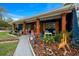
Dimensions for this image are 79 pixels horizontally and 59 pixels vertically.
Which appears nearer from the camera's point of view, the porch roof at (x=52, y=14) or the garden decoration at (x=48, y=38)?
the porch roof at (x=52, y=14)

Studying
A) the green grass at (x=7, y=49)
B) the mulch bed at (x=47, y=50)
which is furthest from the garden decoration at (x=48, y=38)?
the green grass at (x=7, y=49)

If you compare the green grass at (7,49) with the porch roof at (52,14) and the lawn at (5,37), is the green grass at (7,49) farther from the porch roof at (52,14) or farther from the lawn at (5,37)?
the porch roof at (52,14)

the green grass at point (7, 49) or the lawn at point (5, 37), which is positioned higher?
the lawn at point (5, 37)

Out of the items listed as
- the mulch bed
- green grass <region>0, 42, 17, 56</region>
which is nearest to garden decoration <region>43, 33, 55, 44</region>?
the mulch bed

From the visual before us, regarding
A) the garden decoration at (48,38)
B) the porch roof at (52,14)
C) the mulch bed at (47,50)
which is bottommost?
the mulch bed at (47,50)

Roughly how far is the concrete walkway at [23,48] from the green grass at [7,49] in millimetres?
77

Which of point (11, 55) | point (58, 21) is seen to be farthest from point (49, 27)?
point (11, 55)

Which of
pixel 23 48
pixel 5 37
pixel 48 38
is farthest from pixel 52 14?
pixel 5 37

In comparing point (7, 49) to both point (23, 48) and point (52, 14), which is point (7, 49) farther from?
point (52, 14)

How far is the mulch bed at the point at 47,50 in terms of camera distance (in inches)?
168

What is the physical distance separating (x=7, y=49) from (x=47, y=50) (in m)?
0.70

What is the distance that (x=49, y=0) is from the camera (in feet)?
13.9

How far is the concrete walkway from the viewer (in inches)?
168

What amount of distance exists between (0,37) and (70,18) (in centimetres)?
127
